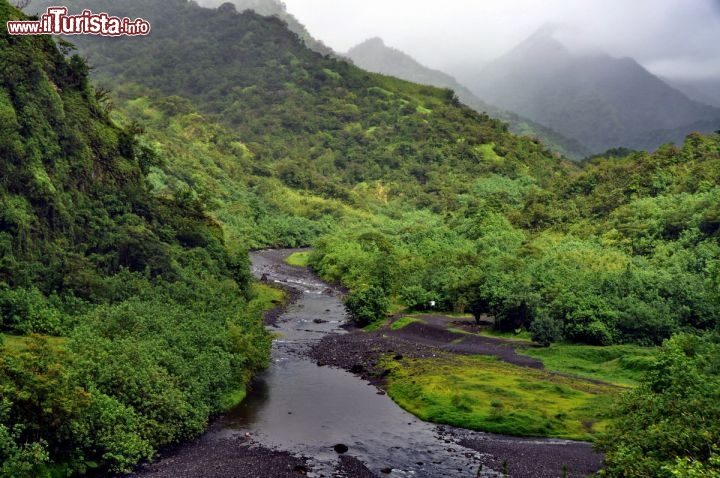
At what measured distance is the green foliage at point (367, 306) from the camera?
8031cm

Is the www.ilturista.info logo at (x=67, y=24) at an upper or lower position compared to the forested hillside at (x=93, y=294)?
upper

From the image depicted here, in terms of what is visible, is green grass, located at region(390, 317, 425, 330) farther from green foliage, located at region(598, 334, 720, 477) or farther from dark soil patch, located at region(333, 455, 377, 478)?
green foliage, located at region(598, 334, 720, 477)

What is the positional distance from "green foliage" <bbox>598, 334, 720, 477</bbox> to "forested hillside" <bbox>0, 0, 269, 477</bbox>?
25929 mm

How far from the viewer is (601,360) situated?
62250mm

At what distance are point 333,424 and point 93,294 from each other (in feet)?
78.8

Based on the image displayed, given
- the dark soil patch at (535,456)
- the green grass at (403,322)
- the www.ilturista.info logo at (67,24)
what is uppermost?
the www.ilturista.info logo at (67,24)

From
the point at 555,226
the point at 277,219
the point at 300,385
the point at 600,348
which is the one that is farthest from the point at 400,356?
the point at 277,219

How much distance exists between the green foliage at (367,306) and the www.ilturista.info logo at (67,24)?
3946 cm

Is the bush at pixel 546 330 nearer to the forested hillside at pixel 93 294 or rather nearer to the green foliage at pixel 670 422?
the forested hillside at pixel 93 294

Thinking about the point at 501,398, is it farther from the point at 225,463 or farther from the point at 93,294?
the point at 93,294

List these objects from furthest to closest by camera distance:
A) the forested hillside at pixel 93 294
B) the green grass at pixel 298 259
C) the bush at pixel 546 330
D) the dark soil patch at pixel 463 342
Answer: the green grass at pixel 298 259, the bush at pixel 546 330, the dark soil patch at pixel 463 342, the forested hillside at pixel 93 294

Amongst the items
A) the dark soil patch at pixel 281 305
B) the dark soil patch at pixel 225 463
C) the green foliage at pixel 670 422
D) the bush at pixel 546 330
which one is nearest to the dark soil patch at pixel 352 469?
the dark soil patch at pixel 225 463

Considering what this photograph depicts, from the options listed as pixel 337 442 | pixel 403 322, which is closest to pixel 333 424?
pixel 337 442

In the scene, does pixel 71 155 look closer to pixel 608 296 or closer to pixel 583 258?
pixel 608 296
